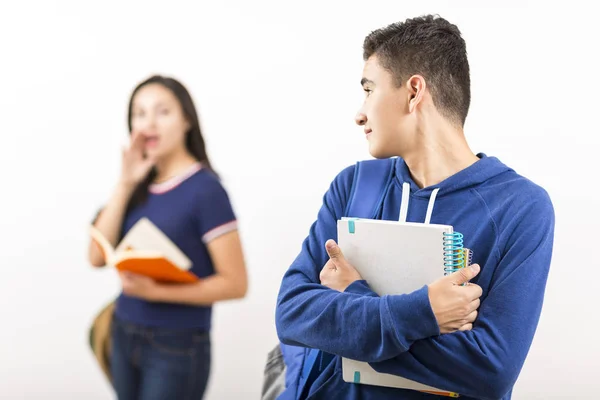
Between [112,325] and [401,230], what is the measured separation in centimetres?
63

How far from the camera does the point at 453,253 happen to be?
5.50 feet

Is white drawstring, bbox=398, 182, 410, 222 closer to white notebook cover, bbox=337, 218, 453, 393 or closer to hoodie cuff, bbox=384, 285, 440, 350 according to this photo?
white notebook cover, bbox=337, 218, 453, 393

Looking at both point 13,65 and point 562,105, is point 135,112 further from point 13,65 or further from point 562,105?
point 562,105

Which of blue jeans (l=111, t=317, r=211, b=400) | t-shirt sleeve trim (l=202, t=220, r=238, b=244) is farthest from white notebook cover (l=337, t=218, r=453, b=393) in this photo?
blue jeans (l=111, t=317, r=211, b=400)

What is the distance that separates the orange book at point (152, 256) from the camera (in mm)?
1418

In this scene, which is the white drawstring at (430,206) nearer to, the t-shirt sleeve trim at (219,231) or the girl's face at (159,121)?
the t-shirt sleeve trim at (219,231)

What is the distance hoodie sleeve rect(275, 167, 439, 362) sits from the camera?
5.33 feet

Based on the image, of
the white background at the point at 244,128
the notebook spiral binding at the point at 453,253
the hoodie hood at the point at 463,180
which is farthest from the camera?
the hoodie hood at the point at 463,180

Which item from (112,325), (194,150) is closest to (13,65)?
(194,150)

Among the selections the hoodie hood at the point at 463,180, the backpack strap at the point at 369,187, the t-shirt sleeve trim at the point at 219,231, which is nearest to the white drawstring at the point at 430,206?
the hoodie hood at the point at 463,180

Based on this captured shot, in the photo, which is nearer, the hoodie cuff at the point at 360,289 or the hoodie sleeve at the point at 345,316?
the hoodie sleeve at the point at 345,316

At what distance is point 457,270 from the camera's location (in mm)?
1675

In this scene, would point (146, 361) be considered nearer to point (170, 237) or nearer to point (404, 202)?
point (170, 237)

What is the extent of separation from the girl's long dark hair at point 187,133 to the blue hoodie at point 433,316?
0.43 m
